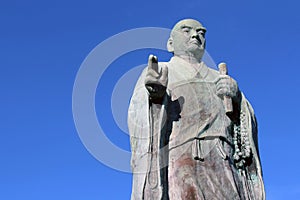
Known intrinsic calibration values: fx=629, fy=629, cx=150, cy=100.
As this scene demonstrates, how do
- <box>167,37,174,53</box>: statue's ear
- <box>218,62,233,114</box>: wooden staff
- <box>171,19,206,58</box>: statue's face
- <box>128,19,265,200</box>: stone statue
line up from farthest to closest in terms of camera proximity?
<box>167,37,174,53</box>: statue's ear < <box>171,19,206,58</box>: statue's face < <box>218,62,233,114</box>: wooden staff < <box>128,19,265,200</box>: stone statue

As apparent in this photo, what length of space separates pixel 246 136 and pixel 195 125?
95 centimetres

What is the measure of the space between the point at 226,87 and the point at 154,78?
165 cm

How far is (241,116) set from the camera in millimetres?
10648

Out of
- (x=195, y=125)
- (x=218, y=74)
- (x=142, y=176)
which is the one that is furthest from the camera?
(x=218, y=74)

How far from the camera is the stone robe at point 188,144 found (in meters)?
9.52

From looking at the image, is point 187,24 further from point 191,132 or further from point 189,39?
point 191,132

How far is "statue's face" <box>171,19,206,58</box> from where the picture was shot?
1095cm

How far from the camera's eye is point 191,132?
10031 mm

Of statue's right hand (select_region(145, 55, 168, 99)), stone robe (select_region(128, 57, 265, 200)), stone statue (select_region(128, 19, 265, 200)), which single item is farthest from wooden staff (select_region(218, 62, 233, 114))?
statue's right hand (select_region(145, 55, 168, 99))

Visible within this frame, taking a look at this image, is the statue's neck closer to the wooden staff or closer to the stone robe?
the stone robe

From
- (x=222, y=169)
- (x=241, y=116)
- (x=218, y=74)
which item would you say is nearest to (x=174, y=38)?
(x=218, y=74)

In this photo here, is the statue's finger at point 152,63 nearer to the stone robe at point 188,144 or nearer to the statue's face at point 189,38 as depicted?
the stone robe at point 188,144

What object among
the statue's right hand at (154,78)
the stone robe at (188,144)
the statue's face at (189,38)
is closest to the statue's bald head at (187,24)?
the statue's face at (189,38)

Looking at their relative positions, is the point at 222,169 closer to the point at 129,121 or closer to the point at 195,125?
the point at 195,125
